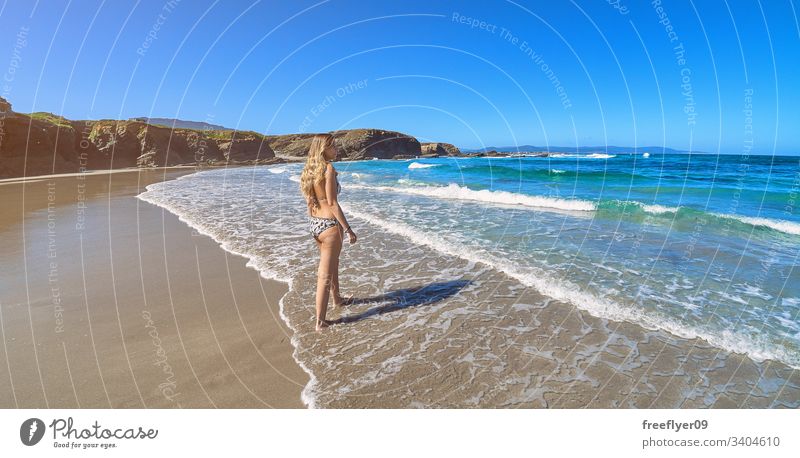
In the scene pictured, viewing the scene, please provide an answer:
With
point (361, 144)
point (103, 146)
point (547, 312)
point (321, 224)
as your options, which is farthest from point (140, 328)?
point (361, 144)

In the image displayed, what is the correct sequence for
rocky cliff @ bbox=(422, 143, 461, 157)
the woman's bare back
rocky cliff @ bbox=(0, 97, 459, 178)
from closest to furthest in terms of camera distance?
the woman's bare back < rocky cliff @ bbox=(0, 97, 459, 178) < rocky cliff @ bbox=(422, 143, 461, 157)

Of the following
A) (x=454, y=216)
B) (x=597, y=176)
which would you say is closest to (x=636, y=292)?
(x=454, y=216)

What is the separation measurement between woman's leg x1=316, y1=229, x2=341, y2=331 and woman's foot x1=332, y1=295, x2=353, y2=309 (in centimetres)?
59

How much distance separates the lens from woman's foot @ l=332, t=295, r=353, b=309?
5406 mm

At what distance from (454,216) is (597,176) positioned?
23725mm

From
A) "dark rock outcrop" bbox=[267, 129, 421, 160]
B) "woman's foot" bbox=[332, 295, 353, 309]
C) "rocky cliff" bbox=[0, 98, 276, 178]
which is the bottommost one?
"woman's foot" bbox=[332, 295, 353, 309]

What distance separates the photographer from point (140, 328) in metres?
4.76

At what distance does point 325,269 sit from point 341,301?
0.94 metres

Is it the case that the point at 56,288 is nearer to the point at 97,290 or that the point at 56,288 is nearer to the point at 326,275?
the point at 97,290

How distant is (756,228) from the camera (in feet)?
36.5

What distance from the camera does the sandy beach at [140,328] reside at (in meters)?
3.47

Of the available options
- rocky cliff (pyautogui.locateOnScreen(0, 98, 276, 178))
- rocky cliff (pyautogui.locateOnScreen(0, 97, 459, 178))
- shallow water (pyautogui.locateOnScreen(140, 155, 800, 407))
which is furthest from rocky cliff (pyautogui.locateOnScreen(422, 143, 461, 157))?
shallow water (pyautogui.locateOnScreen(140, 155, 800, 407))

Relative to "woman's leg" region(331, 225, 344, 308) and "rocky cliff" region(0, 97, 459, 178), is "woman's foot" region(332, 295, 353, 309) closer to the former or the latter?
"woman's leg" region(331, 225, 344, 308)

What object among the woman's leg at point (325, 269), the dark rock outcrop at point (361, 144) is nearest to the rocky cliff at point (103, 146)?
the dark rock outcrop at point (361, 144)
